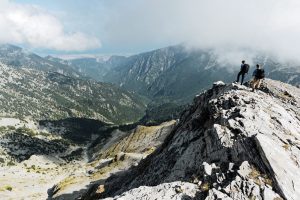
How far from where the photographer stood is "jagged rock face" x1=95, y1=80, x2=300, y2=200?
109 ft

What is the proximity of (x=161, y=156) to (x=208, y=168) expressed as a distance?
60.3ft

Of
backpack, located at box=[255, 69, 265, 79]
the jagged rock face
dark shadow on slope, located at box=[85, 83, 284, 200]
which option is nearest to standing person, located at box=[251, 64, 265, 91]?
Result: backpack, located at box=[255, 69, 265, 79]

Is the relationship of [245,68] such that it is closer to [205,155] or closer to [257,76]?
[257,76]

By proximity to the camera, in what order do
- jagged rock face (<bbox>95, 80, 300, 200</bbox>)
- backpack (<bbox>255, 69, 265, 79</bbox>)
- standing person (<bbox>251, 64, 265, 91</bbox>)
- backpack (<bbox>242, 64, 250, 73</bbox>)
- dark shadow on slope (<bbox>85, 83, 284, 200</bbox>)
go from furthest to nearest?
backpack (<bbox>242, 64, 250, 73</bbox>) → standing person (<bbox>251, 64, 265, 91</bbox>) → backpack (<bbox>255, 69, 265, 79</bbox>) → dark shadow on slope (<bbox>85, 83, 284, 200</bbox>) → jagged rock face (<bbox>95, 80, 300, 200</bbox>)

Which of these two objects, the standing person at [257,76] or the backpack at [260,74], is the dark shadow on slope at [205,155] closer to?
the standing person at [257,76]

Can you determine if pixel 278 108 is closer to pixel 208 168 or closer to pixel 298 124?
pixel 298 124

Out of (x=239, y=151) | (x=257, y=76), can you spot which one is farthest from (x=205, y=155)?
(x=257, y=76)

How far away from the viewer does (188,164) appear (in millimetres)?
43875

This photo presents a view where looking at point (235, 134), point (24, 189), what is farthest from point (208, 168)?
point (24, 189)

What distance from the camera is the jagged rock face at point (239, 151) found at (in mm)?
33375

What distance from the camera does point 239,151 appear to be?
3797 cm

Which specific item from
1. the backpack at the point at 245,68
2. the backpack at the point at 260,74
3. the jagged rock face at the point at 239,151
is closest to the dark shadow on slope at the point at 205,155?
the jagged rock face at the point at 239,151

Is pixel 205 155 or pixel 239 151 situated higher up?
pixel 239 151

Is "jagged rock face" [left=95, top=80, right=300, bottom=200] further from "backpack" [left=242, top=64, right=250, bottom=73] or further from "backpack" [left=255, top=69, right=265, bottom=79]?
"backpack" [left=242, top=64, right=250, bottom=73]
